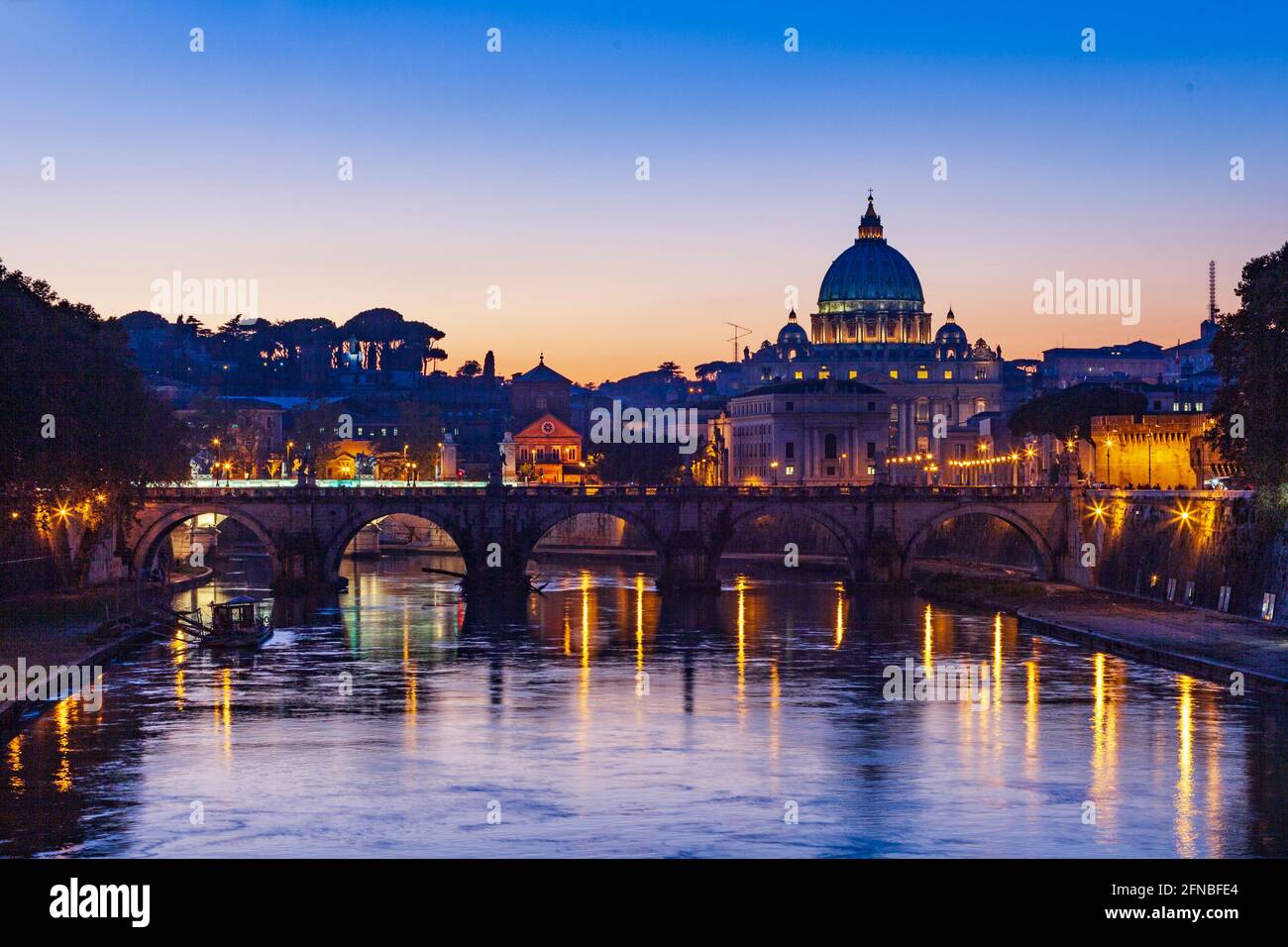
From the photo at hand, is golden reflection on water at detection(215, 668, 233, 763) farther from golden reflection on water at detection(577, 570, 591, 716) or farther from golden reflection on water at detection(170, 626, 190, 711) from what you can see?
golden reflection on water at detection(577, 570, 591, 716)

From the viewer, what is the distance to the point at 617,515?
116m

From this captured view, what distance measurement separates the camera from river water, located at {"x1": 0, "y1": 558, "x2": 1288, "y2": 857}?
148 ft

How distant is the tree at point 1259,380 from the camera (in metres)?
74.5

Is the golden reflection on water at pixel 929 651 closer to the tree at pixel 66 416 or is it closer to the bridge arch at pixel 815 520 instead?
the bridge arch at pixel 815 520

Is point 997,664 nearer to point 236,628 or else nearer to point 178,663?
point 236,628

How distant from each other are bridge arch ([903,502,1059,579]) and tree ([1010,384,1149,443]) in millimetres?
34481

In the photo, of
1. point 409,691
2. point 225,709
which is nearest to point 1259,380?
point 409,691

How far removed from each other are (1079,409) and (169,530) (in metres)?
71.3

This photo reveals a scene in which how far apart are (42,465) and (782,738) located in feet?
124

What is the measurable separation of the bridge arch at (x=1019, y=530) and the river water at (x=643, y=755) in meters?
28.2

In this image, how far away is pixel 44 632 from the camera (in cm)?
7819

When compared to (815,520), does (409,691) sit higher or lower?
lower

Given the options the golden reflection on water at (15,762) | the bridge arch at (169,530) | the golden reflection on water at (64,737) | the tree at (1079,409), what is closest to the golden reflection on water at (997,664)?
the golden reflection on water at (64,737)
